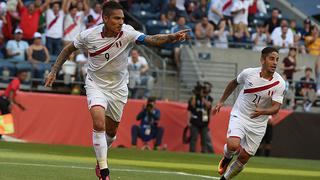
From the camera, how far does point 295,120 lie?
93.5 feet

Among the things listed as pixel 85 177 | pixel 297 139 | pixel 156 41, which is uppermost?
pixel 156 41

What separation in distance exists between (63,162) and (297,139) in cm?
1302

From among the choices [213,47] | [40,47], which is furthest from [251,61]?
[40,47]

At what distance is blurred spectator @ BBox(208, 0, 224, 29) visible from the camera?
103 ft

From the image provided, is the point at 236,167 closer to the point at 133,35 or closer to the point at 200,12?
the point at 133,35

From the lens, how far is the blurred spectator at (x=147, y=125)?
27.0 meters

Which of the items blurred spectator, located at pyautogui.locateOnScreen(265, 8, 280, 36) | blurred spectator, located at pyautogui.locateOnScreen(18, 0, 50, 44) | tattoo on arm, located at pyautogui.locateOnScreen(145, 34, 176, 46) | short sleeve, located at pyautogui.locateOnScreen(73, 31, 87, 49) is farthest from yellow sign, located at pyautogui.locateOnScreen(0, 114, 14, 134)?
blurred spectator, located at pyautogui.locateOnScreen(265, 8, 280, 36)

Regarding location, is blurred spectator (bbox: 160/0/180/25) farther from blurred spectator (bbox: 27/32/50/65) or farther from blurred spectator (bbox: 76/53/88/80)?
blurred spectator (bbox: 27/32/50/65)

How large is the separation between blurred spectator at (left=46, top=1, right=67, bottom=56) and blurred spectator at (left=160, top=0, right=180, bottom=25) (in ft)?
12.5

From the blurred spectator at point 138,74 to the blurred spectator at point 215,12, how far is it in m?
4.42

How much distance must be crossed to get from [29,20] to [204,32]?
6.43 meters

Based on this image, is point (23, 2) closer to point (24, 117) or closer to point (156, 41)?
point (24, 117)

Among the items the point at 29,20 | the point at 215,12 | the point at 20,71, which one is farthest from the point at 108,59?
the point at 215,12

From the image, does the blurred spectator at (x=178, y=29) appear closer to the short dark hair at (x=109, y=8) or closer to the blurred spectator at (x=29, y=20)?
the blurred spectator at (x=29, y=20)
